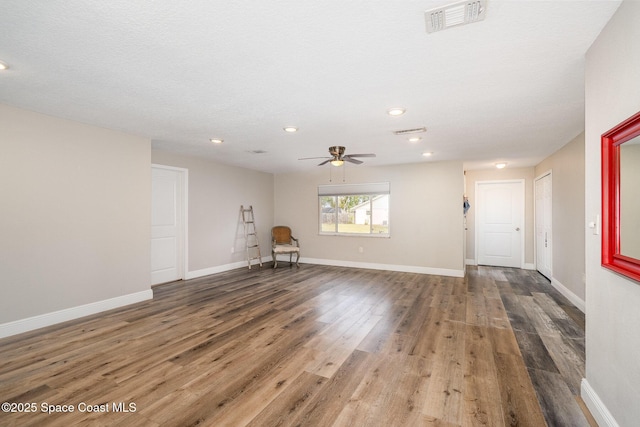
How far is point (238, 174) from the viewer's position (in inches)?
266

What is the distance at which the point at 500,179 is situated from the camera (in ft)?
22.6

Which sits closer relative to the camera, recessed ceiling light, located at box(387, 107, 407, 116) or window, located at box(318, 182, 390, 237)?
recessed ceiling light, located at box(387, 107, 407, 116)

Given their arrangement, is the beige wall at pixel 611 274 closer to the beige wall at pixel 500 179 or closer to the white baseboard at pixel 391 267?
the white baseboard at pixel 391 267

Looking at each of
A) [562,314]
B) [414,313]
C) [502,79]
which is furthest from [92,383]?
[562,314]

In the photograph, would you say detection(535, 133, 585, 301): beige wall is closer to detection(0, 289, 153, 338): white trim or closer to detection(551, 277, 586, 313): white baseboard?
detection(551, 277, 586, 313): white baseboard

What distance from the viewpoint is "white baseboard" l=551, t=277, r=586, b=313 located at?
382 cm

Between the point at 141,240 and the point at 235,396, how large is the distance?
10.3 feet

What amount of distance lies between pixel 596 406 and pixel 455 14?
2490 mm

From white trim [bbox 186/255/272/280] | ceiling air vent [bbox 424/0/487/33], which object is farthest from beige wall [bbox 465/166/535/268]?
ceiling air vent [bbox 424/0/487/33]

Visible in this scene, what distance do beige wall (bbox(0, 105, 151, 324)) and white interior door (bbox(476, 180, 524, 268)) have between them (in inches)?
283

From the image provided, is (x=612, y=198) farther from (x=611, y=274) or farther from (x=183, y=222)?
(x=183, y=222)

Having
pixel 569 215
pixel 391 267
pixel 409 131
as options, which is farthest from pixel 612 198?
pixel 391 267

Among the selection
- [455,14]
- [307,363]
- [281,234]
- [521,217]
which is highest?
[455,14]

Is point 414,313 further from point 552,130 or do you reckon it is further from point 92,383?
point 92,383
